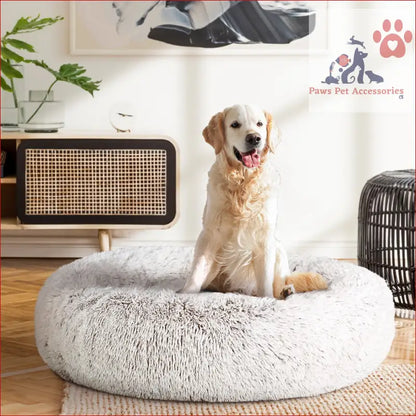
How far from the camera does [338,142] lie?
4.62 m

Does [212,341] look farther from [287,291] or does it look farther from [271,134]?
[271,134]

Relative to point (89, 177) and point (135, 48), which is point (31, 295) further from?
point (135, 48)

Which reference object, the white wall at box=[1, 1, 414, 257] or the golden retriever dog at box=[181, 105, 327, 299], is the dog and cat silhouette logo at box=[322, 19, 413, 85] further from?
the golden retriever dog at box=[181, 105, 327, 299]

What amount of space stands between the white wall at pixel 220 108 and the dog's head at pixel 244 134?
2.09 metres

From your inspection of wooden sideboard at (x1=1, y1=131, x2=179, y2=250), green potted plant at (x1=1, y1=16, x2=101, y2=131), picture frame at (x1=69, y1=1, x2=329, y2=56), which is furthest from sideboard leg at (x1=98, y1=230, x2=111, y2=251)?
picture frame at (x1=69, y1=1, x2=329, y2=56)

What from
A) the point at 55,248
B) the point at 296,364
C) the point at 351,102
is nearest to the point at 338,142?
the point at 351,102

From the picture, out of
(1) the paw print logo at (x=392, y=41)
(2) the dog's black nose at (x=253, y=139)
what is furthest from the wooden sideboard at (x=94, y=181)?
(2) the dog's black nose at (x=253, y=139)

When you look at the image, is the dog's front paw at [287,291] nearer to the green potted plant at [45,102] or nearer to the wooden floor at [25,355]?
the wooden floor at [25,355]

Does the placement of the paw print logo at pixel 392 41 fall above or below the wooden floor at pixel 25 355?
above

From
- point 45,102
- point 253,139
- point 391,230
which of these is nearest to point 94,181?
point 45,102

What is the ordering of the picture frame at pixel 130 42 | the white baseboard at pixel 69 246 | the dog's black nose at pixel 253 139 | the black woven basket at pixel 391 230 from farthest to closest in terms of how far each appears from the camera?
the white baseboard at pixel 69 246 < the picture frame at pixel 130 42 < the black woven basket at pixel 391 230 < the dog's black nose at pixel 253 139

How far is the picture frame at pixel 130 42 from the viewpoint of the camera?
452 centimetres

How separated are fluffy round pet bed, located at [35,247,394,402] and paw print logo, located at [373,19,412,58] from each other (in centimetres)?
240

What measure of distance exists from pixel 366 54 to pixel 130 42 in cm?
131
